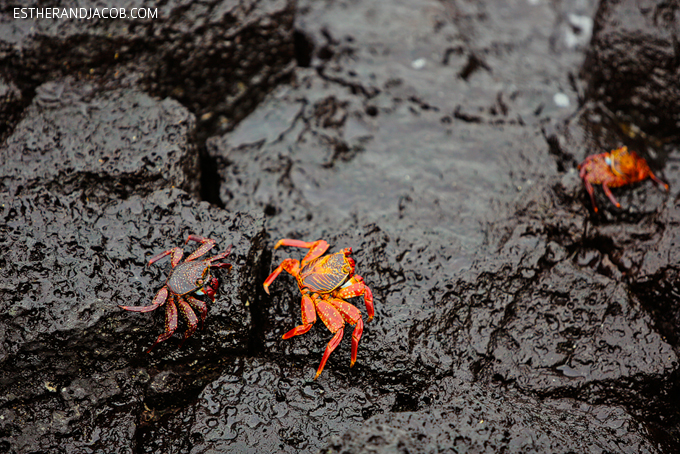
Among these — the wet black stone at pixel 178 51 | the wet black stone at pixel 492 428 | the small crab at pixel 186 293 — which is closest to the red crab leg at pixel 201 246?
the small crab at pixel 186 293

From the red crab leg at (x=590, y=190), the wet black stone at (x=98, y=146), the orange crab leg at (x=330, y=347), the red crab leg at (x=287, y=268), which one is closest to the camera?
the orange crab leg at (x=330, y=347)

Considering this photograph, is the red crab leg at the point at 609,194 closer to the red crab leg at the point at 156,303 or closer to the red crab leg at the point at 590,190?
A: the red crab leg at the point at 590,190

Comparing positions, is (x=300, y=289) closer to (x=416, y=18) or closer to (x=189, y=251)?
(x=189, y=251)

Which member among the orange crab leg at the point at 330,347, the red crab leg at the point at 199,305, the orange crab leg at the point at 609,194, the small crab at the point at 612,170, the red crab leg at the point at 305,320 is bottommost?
the orange crab leg at the point at 330,347

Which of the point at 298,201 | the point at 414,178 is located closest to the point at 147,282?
the point at 298,201

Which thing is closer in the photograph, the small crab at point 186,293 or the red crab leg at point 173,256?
the small crab at point 186,293

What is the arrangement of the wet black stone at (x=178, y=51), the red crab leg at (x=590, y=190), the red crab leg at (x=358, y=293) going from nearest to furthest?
the red crab leg at (x=358, y=293), the wet black stone at (x=178, y=51), the red crab leg at (x=590, y=190)

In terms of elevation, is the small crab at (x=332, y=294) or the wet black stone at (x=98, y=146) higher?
the wet black stone at (x=98, y=146)
